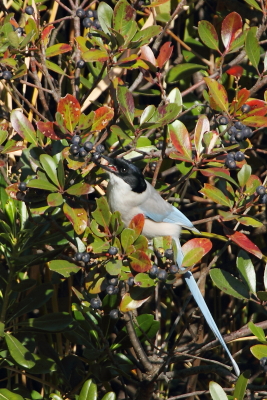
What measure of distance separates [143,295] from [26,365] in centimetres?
49

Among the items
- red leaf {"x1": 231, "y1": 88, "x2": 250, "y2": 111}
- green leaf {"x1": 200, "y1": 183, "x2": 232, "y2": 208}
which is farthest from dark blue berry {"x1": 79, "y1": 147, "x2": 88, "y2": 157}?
red leaf {"x1": 231, "y1": 88, "x2": 250, "y2": 111}

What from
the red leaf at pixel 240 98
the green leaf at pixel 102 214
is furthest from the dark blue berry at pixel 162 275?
the red leaf at pixel 240 98

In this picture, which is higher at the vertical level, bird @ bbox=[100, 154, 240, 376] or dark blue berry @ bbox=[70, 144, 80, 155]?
dark blue berry @ bbox=[70, 144, 80, 155]

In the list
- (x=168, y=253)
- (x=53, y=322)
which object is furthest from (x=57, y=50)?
(x=53, y=322)

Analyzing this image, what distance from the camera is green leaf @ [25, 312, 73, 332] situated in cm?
208

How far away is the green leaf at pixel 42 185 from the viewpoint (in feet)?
5.86

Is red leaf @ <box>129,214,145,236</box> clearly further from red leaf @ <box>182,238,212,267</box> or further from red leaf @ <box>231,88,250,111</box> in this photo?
red leaf @ <box>231,88,250,111</box>

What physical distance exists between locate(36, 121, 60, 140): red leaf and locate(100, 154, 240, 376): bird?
0.38 m

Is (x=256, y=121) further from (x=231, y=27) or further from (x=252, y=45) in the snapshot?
(x=231, y=27)

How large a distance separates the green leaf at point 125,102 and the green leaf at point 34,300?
742mm

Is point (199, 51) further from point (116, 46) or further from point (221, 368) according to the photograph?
point (221, 368)

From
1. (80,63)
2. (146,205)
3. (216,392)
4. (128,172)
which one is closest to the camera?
(216,392)

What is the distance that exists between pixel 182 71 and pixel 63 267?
3.82 ft

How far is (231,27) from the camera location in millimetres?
2287
